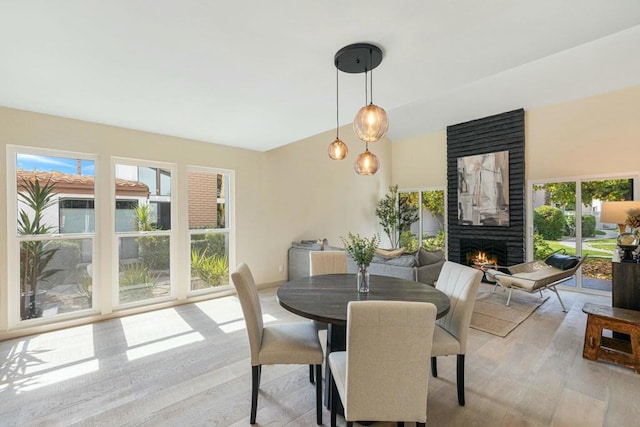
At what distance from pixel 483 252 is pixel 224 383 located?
546 cm

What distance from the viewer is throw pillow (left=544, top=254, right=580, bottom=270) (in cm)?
435

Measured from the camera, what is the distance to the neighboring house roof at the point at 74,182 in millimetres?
3357

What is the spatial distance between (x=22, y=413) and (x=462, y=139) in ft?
23.7

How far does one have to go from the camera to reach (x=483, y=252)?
5914 millimetres

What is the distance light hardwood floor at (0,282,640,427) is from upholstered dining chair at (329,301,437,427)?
0.56m

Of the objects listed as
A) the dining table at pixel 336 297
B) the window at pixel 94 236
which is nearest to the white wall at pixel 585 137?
the dining table at pixel 336 297

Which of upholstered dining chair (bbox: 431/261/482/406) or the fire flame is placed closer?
upholstered dining chair (bbox: 431/261/482/406)

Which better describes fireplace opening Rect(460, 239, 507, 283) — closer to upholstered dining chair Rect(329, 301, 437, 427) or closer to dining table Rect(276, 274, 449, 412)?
dining table Rect(276, 274, 449, 412)

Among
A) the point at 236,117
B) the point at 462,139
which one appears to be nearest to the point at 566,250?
the point at 462,139

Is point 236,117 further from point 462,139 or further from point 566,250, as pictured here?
point 566,250

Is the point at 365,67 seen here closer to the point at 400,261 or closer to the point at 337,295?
the point at 337,295

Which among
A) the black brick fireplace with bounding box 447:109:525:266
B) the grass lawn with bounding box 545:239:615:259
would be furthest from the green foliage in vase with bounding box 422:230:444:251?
the grass lawn with bounding box 545:239:615:259

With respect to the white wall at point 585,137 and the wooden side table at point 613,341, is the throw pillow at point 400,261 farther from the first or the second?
the white wall at point 585,137

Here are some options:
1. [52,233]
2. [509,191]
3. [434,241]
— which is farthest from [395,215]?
[52,233]
